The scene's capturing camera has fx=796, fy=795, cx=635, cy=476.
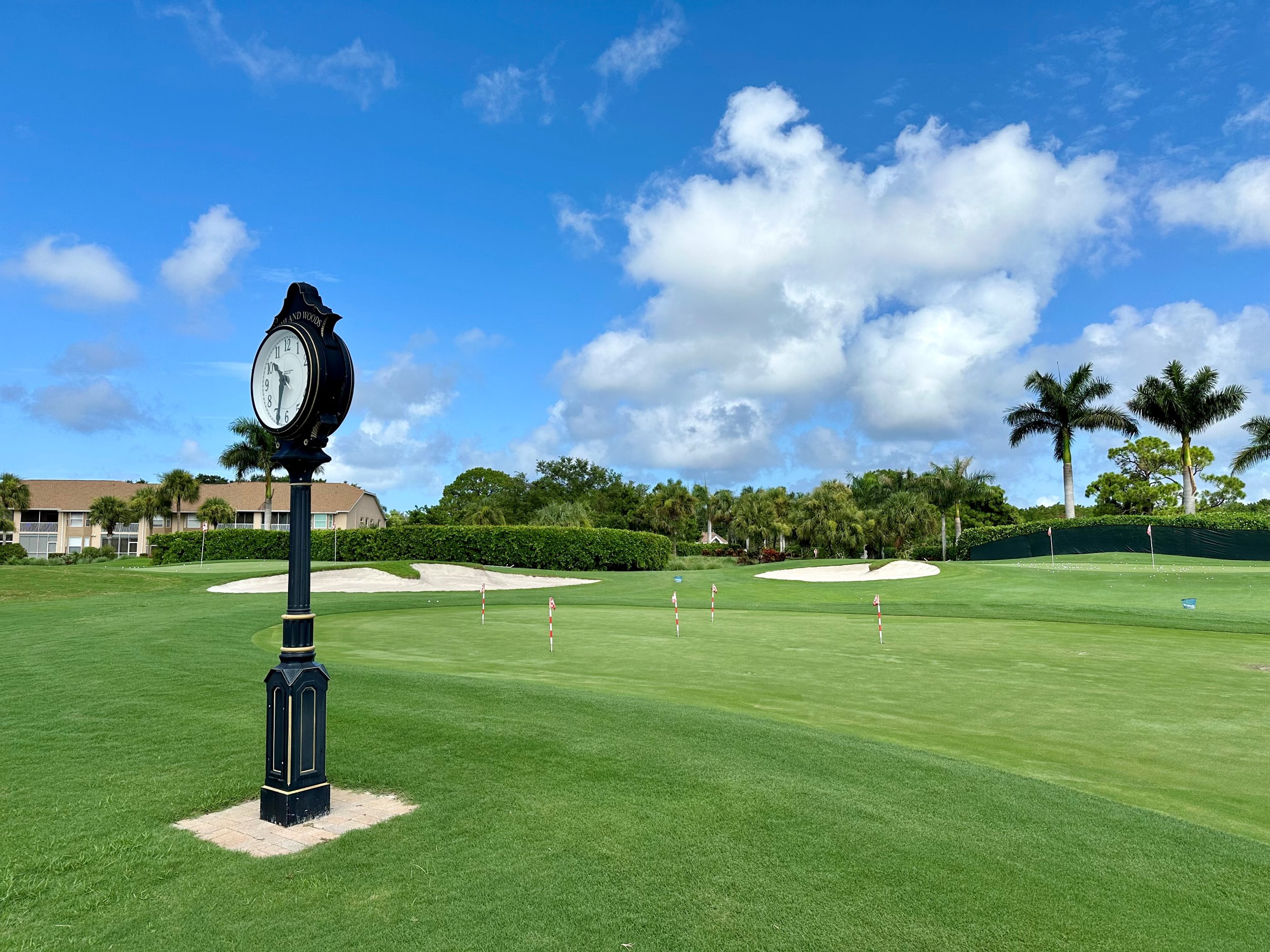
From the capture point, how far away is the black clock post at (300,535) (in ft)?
17.3

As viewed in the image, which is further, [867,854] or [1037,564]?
[1037,564]

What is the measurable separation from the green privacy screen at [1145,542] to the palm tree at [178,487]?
66363 millimetres

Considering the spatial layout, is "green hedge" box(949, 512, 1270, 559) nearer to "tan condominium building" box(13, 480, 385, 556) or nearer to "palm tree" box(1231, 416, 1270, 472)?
"palm tree" box(1231, 416, 1270, 472)

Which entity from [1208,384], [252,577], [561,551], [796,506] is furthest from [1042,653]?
[796,506]

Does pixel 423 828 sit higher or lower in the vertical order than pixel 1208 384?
lower

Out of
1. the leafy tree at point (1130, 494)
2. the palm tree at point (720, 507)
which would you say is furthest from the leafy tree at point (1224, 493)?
the palm tree at point (720, 507)

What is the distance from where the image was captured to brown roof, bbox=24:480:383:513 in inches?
3059

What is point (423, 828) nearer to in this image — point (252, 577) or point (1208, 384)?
point (252, 577)

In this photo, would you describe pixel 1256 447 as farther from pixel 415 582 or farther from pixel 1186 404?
pixel 415 582

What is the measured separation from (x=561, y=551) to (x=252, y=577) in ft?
60.8

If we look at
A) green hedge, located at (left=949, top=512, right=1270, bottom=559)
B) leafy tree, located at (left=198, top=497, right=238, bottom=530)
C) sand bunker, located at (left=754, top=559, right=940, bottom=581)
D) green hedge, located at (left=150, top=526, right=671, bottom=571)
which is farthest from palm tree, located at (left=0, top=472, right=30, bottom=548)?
green hedge, located at (left=949, top=512, right=1270, bottom=559)

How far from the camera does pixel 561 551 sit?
155ft

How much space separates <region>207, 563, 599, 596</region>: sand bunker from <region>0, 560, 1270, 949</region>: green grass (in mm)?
17475

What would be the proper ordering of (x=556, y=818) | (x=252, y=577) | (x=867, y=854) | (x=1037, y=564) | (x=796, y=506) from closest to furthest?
(x=867, y=854), (x=556, y=818), (x=252, y=577), (x=1037, y=564), (x=796, y=506)
